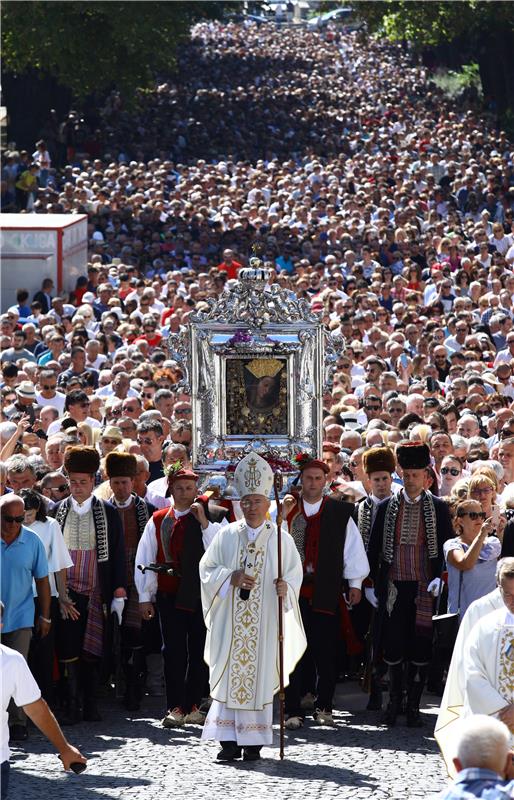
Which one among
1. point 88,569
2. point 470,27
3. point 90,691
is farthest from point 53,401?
point 470,27

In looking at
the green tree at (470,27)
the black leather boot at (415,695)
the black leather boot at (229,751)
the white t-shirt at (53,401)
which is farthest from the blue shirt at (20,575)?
the green tree at (470,27)

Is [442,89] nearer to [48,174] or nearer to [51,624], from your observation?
[48,174]

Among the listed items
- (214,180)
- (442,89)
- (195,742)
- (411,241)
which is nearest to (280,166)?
(214,180)

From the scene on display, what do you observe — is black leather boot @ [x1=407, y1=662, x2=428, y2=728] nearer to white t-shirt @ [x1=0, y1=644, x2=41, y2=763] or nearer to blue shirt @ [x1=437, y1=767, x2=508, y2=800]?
white t-shirt @ [x1=0, y1=644, x2=41, y2=763]

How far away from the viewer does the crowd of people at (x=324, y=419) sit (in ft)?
37.9

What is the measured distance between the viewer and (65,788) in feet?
32.3

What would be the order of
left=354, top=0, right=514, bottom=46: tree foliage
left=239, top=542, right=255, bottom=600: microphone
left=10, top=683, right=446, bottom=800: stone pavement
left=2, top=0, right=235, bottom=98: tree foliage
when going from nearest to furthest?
left=10, top=683, right=446, bottom=800: stone pavement → left=239, top=542, right=255, bottom=600: microphone → left=2, top=0, right=235, bottom=98: tree foliage → left=354, top=0, right=514, bottom=46: tree foliage

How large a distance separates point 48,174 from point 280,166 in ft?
16.2

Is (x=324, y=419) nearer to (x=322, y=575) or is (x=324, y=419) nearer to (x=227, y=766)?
(x=322, y=575)

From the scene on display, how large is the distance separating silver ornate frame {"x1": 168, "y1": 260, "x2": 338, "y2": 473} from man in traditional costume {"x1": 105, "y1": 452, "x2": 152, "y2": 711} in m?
1.14

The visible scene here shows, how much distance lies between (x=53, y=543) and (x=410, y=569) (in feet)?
6.76

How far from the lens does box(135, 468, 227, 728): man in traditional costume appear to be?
1153 cm

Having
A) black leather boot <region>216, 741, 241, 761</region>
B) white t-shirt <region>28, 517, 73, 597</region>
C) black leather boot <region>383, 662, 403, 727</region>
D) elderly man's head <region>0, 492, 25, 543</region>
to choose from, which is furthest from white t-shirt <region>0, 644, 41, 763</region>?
black leather boot <region>383, 662, 403, 727</region>

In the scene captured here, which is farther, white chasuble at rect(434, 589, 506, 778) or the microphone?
the microphone
